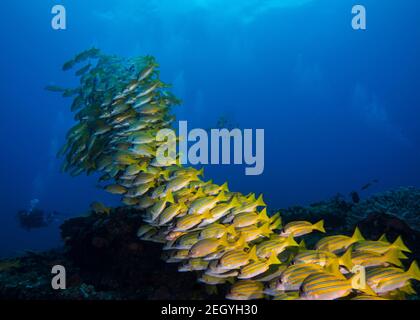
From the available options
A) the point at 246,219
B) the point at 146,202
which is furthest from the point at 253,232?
the point at 146,202

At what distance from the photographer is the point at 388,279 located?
2867mm

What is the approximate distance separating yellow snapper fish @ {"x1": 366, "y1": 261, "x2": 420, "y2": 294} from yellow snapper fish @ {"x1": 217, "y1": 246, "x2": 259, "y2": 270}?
1240 mm

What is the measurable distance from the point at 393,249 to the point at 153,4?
2205 inches

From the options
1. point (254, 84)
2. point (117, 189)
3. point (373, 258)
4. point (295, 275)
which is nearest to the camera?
point (295, 275)

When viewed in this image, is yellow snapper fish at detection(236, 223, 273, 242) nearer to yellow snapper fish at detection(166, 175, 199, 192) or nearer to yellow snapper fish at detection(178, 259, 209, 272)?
yellow snapper fish at detection(178, 259, 209, 272)

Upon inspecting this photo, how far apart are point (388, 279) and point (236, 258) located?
1568 mm

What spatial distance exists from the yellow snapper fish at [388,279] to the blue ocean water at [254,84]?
138ft

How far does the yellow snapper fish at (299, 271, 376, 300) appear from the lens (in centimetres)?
264

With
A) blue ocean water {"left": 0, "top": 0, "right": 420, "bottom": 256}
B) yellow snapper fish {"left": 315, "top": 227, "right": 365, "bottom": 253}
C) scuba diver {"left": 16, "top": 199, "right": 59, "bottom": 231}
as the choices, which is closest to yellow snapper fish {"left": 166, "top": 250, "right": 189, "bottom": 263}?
yellow snapper fish {"left": 315, "top": 227, "right": 365, "bottom": 253}

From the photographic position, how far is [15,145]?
82.2 m

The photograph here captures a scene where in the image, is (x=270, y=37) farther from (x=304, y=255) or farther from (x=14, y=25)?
(x=304, y=255)

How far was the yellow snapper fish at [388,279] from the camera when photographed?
9.35ft

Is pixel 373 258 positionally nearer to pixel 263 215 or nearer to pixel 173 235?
pixel 263 215
